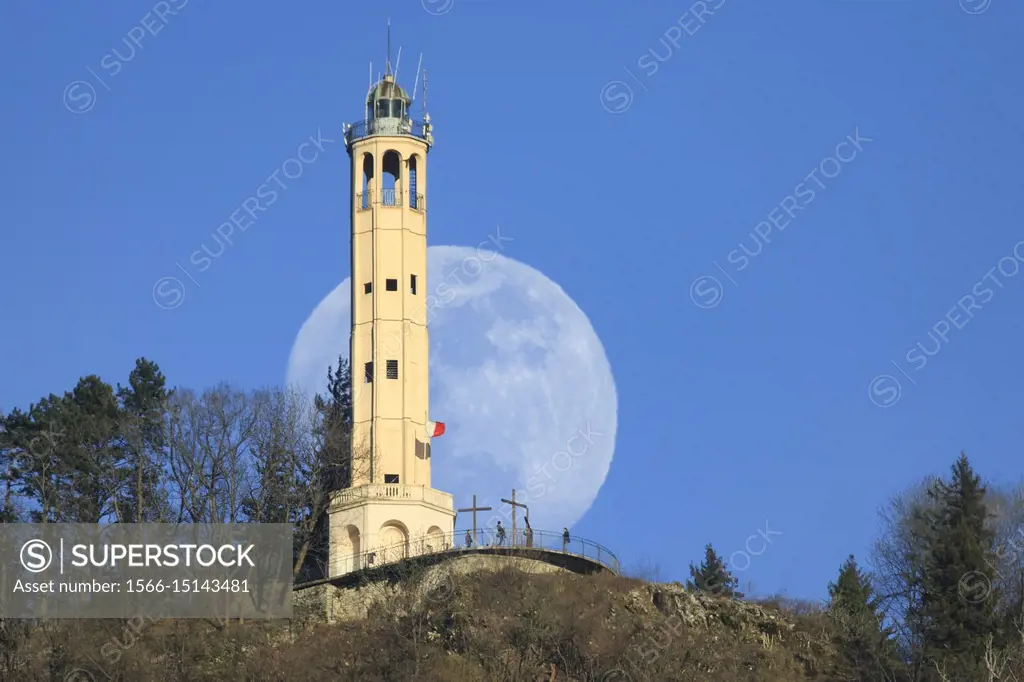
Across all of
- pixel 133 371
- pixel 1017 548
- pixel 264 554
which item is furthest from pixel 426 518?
pixel 1017 548

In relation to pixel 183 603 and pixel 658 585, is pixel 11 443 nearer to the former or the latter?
pixel 183 603

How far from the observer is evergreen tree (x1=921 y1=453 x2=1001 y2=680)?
75.0 metres

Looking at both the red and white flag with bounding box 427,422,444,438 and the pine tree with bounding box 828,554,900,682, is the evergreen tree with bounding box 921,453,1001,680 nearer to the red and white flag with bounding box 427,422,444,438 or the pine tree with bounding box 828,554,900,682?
the pine tree with bounding box 828,554,900,682

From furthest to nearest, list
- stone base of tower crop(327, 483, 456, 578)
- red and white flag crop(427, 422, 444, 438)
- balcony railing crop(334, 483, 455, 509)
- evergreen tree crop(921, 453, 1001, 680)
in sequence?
red and white flag crop(427, 422, 444, 438), balcony railing crop(334, 483, 455, 509), stone base of tower crop(327, 483, 456, 578), evergreen tree crop(921, 453, 1001, 680)

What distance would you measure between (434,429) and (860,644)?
66.4ft

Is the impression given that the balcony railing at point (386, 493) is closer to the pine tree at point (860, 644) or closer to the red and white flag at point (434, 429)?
the red and white flag at point (434, 429)

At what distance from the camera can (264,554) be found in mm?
79250

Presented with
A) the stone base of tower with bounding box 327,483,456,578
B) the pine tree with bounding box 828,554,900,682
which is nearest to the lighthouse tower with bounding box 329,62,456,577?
the stone base of tower with bounding box 327,483,456,578

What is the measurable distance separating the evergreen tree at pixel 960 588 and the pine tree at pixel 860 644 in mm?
1468

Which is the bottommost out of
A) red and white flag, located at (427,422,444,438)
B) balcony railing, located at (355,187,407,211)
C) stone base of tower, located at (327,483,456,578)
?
stone base of tower, located at (327,483,456,578)

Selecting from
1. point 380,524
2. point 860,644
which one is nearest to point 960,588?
point 860,644

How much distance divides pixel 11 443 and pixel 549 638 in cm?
2424

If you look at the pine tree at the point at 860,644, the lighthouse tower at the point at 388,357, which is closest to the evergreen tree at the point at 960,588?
the pine tree at the point at 860,644

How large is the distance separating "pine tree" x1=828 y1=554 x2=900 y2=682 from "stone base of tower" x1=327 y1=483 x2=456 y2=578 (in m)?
15.3
